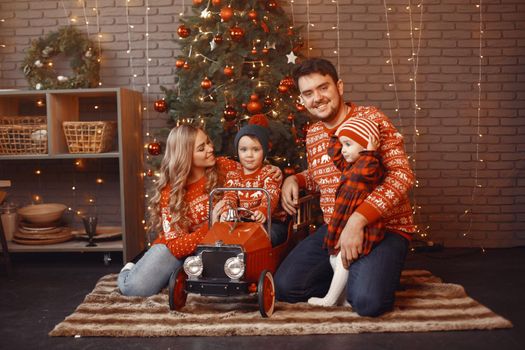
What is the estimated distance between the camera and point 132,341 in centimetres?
262

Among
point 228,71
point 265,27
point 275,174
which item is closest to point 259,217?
point 275,174

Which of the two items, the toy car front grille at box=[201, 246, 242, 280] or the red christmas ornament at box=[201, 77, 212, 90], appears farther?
the red christmas ornament at box=[201, 77, 212, 90]

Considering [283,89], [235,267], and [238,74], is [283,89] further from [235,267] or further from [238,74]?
[235,267]

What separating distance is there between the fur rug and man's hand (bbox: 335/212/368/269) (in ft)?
1.00

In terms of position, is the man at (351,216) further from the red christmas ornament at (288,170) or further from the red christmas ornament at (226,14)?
the red christmas ornament at (226,14)

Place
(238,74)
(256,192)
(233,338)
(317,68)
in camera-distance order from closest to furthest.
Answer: (233,338)
(317,68)
(256,192)
(238,74)

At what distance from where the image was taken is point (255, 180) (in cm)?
344

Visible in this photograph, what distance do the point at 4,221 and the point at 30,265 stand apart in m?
0.45

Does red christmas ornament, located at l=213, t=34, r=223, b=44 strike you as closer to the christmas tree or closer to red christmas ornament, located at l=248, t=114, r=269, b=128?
the christmas tree

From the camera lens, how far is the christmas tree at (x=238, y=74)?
403 centimetres

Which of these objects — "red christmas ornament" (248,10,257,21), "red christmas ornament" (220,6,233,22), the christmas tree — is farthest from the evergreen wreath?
"red christmas ornament" (248,10,257,21)

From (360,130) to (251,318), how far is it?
1.07 m

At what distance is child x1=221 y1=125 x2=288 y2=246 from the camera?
11.0 ft

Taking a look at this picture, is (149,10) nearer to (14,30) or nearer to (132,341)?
(14,30)
